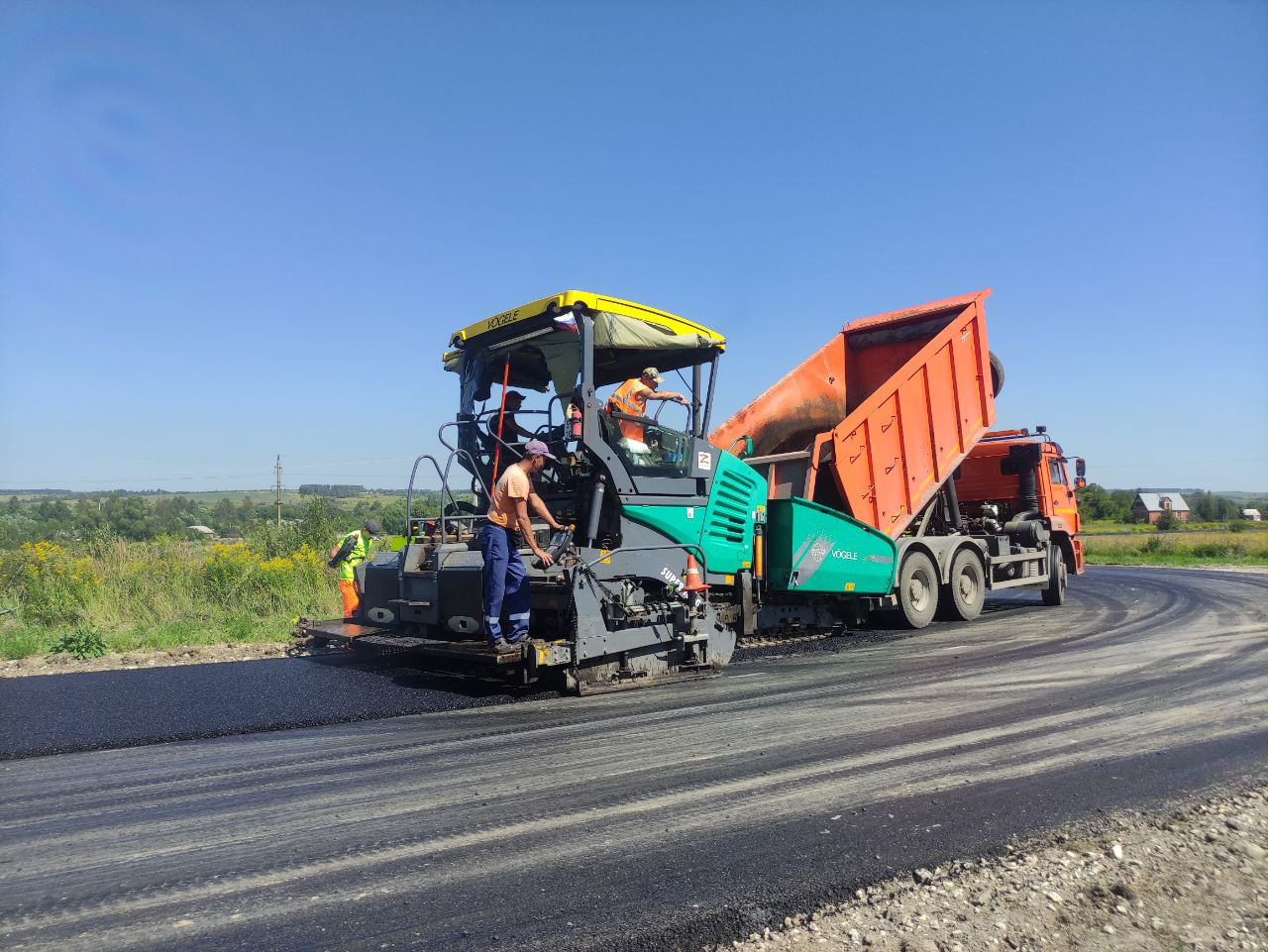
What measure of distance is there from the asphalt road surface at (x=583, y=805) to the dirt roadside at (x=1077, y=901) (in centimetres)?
15

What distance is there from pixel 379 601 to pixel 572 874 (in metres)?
4.32

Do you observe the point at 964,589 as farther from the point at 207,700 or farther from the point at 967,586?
the point at 207,700

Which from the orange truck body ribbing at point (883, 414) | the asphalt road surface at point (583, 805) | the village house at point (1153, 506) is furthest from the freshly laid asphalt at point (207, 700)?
the village house at point (1153, 506)

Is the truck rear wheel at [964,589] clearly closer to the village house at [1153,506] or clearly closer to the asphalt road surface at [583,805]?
the asphalt road surface at [583,805]

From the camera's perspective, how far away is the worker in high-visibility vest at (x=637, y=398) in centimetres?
668

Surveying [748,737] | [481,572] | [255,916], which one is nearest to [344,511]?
[481,572]

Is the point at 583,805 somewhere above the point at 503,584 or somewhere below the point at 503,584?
below

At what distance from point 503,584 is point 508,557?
19cm

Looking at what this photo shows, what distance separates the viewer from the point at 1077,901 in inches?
113

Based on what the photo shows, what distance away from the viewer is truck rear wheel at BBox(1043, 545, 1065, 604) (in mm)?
12352

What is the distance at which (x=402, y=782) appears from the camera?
162 inches

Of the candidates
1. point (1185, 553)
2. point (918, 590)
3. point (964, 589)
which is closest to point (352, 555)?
point (918, 590)

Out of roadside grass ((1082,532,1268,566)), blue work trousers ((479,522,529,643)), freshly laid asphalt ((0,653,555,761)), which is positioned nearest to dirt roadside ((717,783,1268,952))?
blue work trousers ((479,522,529,643))

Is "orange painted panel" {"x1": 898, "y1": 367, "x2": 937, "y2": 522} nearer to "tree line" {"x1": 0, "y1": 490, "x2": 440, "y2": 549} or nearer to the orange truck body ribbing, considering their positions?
the orange truck body ribbing
